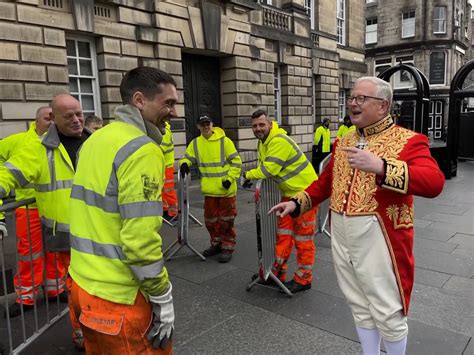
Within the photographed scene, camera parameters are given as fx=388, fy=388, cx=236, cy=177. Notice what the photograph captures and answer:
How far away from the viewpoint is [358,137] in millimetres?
2604

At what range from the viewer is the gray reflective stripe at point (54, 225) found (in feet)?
10.3

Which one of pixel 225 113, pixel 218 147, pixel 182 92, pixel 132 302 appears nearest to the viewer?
pixel 132 302

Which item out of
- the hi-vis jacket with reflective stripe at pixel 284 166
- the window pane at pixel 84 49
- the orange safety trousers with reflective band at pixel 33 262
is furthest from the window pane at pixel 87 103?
the hi-vis jacket with reflective stripe at pixel 284 166

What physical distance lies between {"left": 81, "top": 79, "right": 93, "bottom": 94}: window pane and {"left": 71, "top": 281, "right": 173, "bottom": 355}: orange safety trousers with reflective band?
902 centimetres

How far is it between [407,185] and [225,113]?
12.3 m

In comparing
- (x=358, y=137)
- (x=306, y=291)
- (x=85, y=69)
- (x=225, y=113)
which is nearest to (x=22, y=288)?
(x=306, y=291)

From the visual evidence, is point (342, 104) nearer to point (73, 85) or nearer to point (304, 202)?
point (73, 85)

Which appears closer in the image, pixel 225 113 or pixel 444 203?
pixel 444 203

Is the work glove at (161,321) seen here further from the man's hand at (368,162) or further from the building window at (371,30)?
the building window at (371,30)

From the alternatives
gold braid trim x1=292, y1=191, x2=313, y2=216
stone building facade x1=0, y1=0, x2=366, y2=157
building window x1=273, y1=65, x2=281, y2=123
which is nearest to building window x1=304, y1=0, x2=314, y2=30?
stone building facade x1=0, y1=0, x2=366, y2=157

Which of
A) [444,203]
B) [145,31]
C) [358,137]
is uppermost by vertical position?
[145,31]

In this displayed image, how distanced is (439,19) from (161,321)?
41.4m

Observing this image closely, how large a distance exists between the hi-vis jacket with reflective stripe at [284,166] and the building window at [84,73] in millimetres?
7171

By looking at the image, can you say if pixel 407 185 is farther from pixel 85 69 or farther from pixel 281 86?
pixel 281 86
